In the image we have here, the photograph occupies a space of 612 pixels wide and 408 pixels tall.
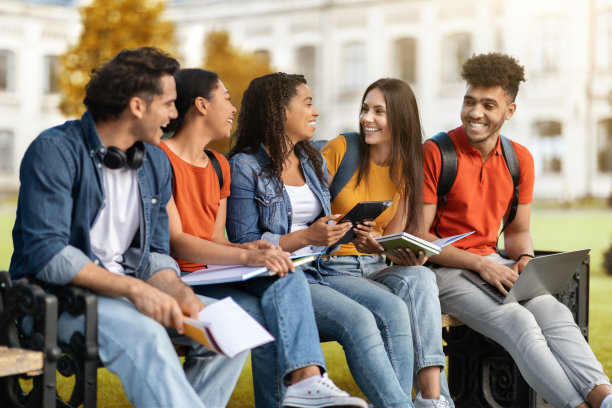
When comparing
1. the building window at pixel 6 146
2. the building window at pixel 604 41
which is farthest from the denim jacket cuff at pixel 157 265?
the building window at pixel 6 146

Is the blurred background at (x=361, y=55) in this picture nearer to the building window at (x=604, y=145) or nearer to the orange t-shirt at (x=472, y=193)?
the building window at (x=604, y=145)

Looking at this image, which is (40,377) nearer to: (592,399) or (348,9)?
(592,399)

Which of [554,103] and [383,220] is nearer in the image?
[383,220]

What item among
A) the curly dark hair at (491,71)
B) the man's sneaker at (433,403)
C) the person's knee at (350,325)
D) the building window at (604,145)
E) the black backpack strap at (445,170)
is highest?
the building window at (604,145)

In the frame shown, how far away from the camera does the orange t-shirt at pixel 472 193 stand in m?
4.09

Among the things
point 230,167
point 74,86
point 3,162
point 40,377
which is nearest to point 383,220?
point 230,167

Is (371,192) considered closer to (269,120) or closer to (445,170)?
(445,170)

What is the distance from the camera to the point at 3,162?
29062mm

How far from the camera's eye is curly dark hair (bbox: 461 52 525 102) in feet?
13.5

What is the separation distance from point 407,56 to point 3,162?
14.8m

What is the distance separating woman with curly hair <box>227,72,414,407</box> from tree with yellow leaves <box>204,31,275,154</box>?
21079 millimetres

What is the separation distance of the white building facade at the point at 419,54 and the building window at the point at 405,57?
4cm

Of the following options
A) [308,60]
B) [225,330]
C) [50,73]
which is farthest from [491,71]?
[50,73]

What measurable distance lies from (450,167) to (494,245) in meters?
0.52
